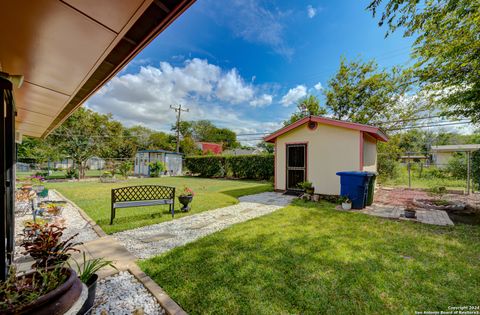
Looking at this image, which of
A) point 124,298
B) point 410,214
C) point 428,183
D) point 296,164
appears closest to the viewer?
point 124,298

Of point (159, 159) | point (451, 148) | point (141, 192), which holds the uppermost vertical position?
point (451, 148)

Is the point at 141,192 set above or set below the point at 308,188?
above

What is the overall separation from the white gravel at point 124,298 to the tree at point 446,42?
19.4 feet

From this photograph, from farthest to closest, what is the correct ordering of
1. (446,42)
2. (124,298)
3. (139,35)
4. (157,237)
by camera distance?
1. (446,42)
2. (157,237)
3. (124,298)
4. (139,35)

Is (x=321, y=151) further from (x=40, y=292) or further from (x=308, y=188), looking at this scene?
(x=40, y=292)

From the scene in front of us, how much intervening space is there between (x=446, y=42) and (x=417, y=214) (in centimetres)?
477

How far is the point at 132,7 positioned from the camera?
130 centimetres

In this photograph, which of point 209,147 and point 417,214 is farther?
point 209,147

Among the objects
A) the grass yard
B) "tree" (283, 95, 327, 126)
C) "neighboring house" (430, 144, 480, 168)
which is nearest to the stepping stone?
"neighboring house" (430, 144, 480, 168)

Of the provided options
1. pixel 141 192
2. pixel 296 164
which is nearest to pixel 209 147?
pixel 296 164

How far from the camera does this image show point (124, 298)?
7.27ft

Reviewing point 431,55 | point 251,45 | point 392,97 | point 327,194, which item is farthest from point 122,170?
point 392,97

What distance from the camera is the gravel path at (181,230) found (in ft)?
11.8

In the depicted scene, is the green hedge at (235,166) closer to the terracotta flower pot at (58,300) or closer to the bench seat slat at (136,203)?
the bench seat slat at (136,203)
